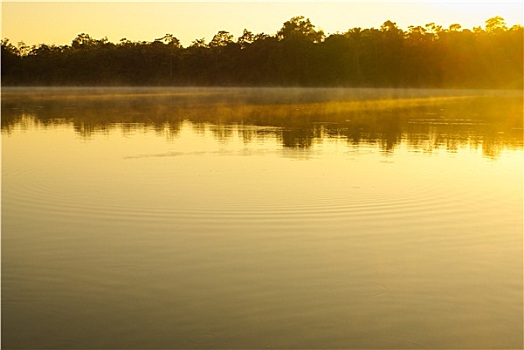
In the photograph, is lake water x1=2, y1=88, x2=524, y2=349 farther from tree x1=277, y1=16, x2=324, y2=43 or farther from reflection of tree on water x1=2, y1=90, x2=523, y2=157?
tree x1=277, y1=16, x2=324, y2=43

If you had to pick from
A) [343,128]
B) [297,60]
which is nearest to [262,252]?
[343,128]

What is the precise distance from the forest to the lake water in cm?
9492

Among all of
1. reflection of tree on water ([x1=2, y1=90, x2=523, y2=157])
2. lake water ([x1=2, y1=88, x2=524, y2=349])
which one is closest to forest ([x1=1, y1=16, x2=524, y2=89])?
reflection of tree on water ([x1=2, y1=90, x2=523, y2=157])

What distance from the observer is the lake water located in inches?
230

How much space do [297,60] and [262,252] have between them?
112998mm

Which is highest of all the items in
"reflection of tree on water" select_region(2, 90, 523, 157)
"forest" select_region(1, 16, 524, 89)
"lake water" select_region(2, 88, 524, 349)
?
"forest" select_region(1, 16, 524, 89)

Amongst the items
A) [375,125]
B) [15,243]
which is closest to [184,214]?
[15,243]

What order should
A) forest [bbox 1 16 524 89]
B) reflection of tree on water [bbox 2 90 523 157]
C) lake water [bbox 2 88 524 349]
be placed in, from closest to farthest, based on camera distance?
1. lake water [bbox 2 88 524 349]
2. reflection of tree on water [bbox 2 90 523 157]
3. forest [bbox 1 16 524 89]

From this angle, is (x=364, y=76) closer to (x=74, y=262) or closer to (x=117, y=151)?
(x=117, y=151)

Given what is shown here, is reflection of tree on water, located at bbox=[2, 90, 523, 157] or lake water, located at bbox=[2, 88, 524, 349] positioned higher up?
reflection of tree on water, located at bbox=[2, 90, 523, 157]

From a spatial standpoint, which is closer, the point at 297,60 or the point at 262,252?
the point at 262,252

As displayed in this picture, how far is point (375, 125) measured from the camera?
94.2ft

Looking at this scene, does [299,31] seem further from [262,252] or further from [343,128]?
[262,252]

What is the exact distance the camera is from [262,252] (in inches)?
320
